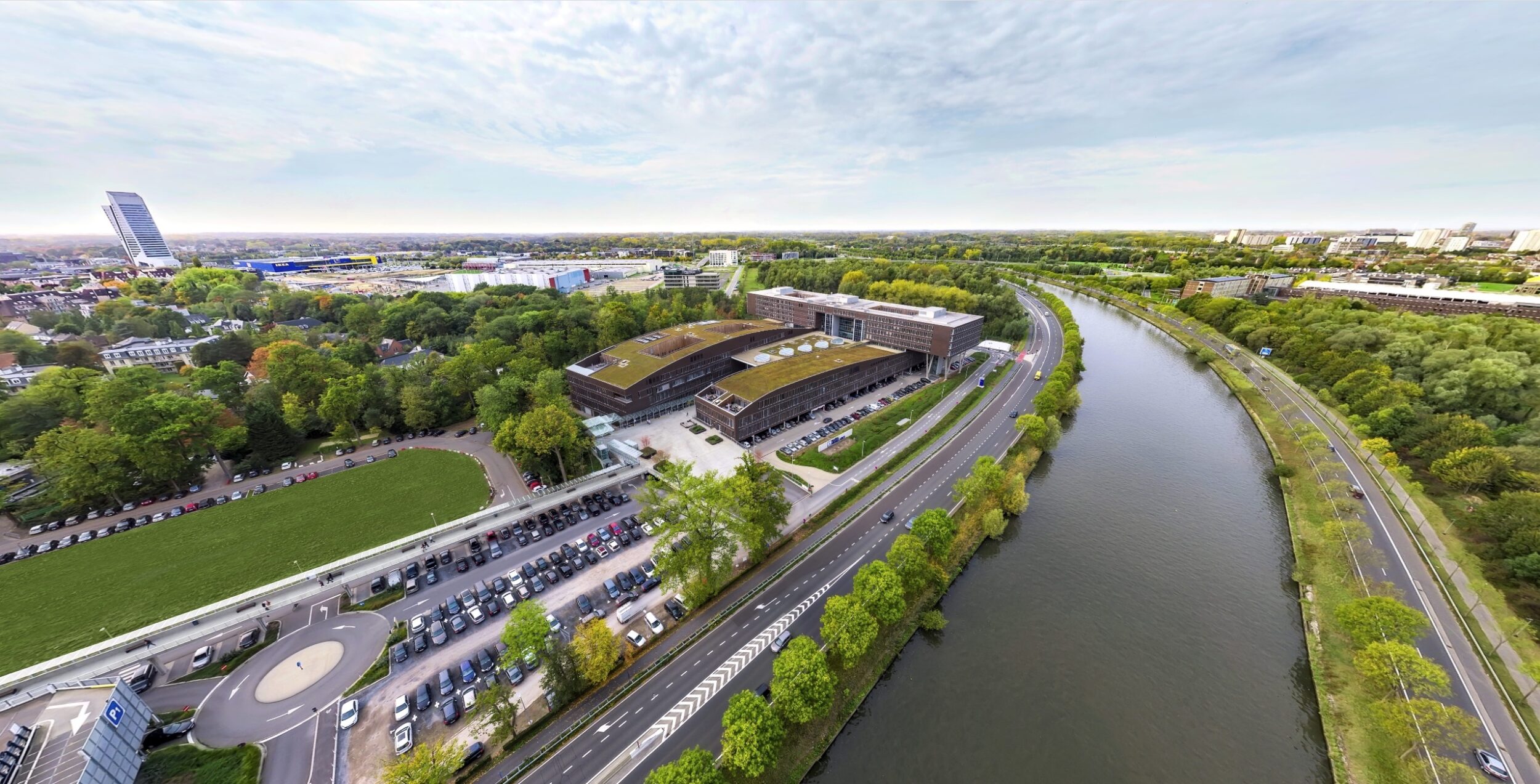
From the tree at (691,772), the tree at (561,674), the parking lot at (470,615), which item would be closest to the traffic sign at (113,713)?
the parking lot at (470,615)

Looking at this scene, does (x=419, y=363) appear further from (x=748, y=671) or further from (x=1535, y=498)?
(x=1535, y=498)

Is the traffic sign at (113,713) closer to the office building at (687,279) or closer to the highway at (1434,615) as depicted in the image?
the highway at (1434,615)

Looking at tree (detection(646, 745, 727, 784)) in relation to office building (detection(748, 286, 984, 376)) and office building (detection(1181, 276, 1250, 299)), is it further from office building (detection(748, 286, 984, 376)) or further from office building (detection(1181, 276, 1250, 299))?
office building (detection(1181, 276, 1250, 299))

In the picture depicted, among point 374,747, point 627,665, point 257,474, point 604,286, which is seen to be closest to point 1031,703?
point 627,665

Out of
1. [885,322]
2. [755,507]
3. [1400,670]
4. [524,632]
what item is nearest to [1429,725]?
[1400,670]

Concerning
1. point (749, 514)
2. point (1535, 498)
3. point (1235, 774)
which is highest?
point (1535, 498)
